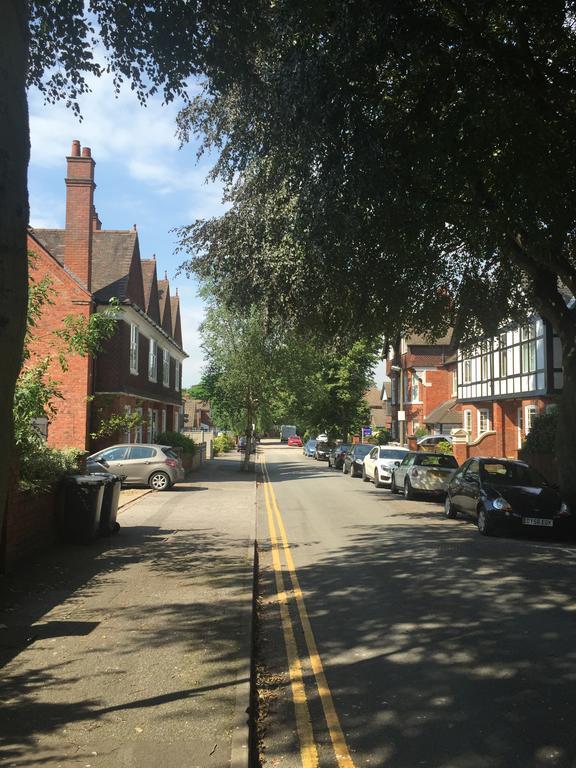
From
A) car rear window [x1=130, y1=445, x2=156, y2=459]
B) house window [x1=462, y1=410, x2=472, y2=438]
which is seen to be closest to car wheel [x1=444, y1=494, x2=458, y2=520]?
car rear window [x1=130, y1=445, x2=156, y2=459]

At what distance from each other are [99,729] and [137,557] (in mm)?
5953

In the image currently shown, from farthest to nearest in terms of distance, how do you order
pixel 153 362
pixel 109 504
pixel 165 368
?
1. pixel 165 368
2. pixel 153 362
3. pixel 109 504

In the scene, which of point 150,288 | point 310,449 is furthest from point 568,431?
point 310,449

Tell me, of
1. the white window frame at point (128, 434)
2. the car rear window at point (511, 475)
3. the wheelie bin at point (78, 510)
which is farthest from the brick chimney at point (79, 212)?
the car rear window at point (511, 475)

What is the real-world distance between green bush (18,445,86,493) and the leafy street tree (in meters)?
5.34

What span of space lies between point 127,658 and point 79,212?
846 inches

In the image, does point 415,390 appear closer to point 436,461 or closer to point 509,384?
point 509,384

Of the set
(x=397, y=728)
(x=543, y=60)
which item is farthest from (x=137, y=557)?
(x=543, y=60)

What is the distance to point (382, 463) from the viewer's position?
24938 millimetres

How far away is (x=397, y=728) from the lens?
4426mm

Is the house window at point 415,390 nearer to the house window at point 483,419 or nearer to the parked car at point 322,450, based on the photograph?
the parked car at point 322,450

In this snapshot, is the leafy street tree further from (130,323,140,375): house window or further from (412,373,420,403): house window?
(412,373,420,403): house window

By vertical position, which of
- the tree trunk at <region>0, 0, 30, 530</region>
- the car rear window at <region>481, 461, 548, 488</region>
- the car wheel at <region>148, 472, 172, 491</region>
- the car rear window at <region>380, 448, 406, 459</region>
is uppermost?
the tree trunk at <region>0, 0, 30, 530</region>

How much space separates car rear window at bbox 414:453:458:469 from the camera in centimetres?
1992
